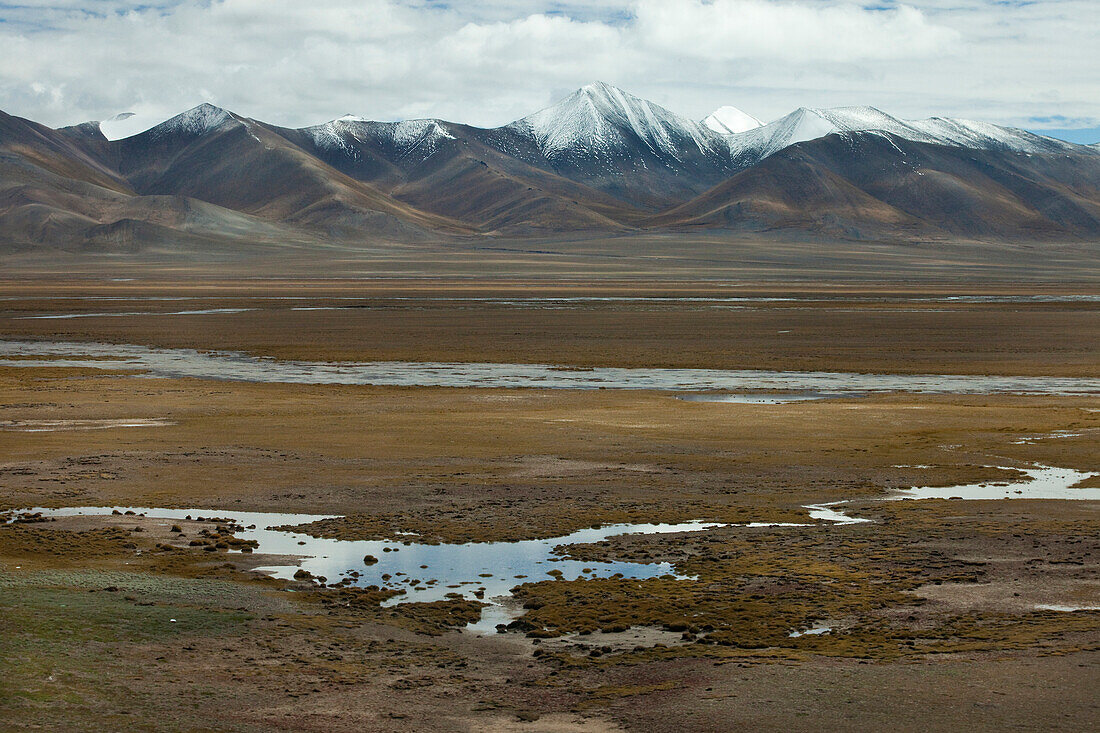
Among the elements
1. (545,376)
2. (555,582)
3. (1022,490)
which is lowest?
(545,376)

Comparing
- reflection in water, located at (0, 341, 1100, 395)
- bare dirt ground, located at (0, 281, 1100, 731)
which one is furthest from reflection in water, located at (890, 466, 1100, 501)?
reflection in water, located at (0, 341, 1100, 395)

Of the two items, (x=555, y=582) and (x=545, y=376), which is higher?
(x=555, y=582)

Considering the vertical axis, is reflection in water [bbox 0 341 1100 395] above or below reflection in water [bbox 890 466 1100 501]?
below

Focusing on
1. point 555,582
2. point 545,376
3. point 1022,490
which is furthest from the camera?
point 545,376

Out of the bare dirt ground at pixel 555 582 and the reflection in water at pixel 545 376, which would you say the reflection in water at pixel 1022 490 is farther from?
the reflection in water at pixel 545 376

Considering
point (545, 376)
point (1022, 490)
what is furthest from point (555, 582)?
point (545, 376)

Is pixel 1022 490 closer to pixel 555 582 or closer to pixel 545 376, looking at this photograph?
pixel 555 582

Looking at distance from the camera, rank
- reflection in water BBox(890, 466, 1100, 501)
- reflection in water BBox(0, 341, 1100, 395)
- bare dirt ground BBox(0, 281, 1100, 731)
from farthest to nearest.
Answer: reflection in water BBox(0, 341, 1100, 395)
reflection in water BBox(890, 466, 1100, 501)
bare dirt ground BBox(0, 281, 1100, 731)

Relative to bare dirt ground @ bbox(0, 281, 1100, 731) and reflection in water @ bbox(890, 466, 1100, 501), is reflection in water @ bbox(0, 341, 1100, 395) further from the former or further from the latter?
reflection in water @ bbox(890, 466, 1100, 501)

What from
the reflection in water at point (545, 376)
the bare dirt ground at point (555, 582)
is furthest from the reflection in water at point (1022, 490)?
the reflection in water at point (545, 376)

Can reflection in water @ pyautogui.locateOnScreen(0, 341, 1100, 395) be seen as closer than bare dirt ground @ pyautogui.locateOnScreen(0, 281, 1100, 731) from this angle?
No
